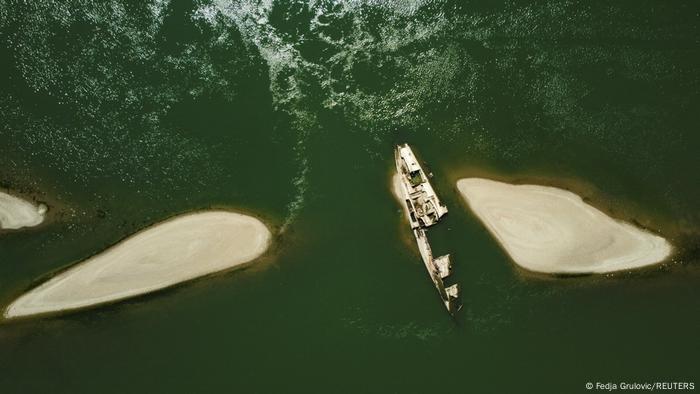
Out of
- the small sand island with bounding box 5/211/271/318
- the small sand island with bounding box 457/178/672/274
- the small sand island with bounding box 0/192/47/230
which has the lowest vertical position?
the small sand island with bounding box 457/178/672/274

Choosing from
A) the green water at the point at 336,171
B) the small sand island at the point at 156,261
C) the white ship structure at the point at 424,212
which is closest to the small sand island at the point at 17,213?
the green water at the point at 336,171

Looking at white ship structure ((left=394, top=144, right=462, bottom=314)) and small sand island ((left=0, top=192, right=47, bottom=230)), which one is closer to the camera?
white ship structure ((left=394, top=144, right=462, bottom=314))

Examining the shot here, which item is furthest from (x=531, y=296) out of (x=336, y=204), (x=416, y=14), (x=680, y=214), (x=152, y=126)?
(x=152, y=126)

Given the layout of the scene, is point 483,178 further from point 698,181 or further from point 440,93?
point 698,181

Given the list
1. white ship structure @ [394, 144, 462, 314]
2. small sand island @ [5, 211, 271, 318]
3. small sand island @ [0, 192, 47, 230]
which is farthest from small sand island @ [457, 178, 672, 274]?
small sand island @ [0, 192, 47, 230]

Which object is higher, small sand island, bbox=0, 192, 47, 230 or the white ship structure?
small sand island, bbox=0, 192, 47, 230

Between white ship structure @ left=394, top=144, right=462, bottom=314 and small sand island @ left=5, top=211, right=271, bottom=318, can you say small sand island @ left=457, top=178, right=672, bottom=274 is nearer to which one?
white ship structure @ left=394, top=144, right=462, bottom=314
